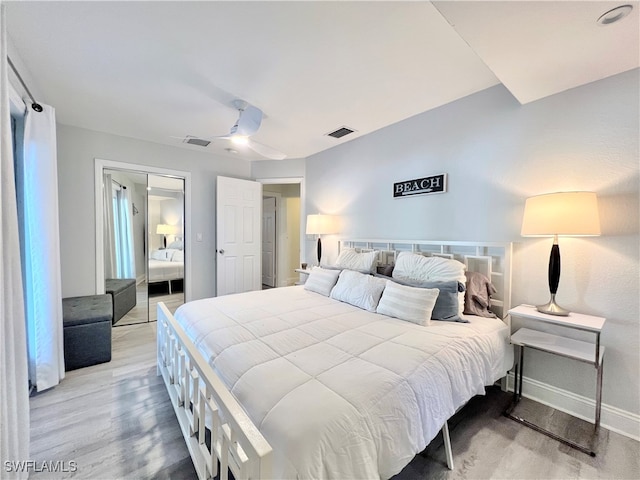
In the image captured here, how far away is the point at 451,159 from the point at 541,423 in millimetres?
2210

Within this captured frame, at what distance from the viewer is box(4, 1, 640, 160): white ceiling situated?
142 centimetres

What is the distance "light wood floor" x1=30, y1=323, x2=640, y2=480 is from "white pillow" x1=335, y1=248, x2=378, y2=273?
143cm

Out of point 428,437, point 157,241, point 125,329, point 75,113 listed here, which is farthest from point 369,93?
point 125,329

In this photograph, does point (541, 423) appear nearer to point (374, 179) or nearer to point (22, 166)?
point (374, 179)

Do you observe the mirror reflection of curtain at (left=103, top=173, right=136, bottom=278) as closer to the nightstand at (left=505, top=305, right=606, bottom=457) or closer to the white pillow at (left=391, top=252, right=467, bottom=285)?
the white pillow at (left=391, top=252, right=467, bottom=285)

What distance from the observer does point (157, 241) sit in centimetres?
396

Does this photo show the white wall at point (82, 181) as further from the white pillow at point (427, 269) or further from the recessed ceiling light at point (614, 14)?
the recessed ceiling light at point (614, 14)

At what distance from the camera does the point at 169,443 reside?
5.15 ft

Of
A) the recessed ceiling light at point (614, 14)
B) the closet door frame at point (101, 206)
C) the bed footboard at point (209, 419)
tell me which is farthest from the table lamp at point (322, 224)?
the recessed ceiling light at point (614, 14)

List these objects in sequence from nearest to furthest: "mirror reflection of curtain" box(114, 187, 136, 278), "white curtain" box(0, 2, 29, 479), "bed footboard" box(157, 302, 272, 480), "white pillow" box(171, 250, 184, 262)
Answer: "bed footboard" box(157, 302, 272, 480) < "white curtain" box(0, 2, 29, 479) < "mirror reflection of curtain" box(114, 187, 136, 278) < "white pillow" box(171, 250, 184, 262)

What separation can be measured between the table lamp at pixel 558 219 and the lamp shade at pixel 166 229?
430 cm

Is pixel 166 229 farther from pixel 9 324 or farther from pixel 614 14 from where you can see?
pixel 614 14

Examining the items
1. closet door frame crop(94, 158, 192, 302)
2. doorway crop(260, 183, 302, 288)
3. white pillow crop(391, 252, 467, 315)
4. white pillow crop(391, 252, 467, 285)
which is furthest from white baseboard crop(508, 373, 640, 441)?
doorway crop(260, 183, 302, 288)

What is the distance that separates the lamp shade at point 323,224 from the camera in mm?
3732
